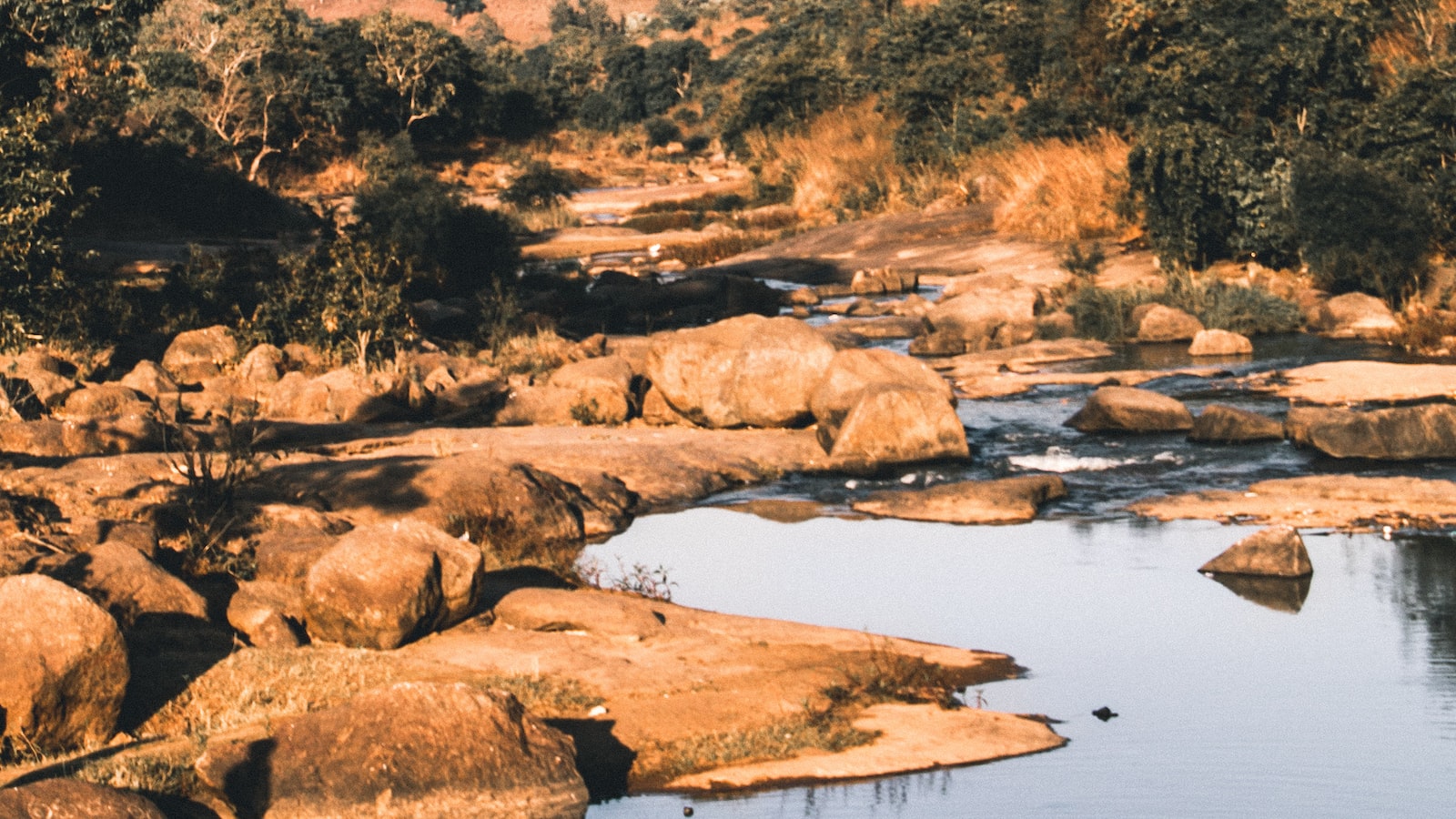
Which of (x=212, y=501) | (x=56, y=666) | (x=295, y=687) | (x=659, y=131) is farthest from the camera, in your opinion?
(x=659, y=131)

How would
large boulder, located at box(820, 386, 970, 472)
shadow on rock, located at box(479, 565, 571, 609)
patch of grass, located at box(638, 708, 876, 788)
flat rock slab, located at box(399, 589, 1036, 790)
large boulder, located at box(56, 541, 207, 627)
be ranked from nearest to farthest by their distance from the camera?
patch of grass, located at box(638, 708, 876, 788) → flat rock slab, located at box(399, 589, 1036, 790) → large boulder, located at box(56, 541, 207, 627) → shadow on rock, located at box(479, 565, 571, 609) → large boulder, located at box(820, 386, 970, 472)

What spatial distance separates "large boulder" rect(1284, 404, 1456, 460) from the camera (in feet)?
41.5

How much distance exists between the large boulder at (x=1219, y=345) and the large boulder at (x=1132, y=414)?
4.55 metres

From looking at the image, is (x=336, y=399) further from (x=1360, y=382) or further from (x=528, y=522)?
(x=1360, y=382)

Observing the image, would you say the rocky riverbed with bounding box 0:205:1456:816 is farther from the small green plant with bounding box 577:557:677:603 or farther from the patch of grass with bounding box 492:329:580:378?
the patch of grass with bounding box 492:329:580:378

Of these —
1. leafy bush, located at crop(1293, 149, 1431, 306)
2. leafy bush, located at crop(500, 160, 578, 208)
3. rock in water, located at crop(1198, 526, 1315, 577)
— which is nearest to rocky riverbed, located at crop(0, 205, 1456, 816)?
leafy bush, located at crop(1293, 149, 1431, 306)

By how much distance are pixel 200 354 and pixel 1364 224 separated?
1354 cm

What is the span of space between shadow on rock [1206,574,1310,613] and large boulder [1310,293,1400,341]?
10.4m

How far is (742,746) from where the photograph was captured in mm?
6688

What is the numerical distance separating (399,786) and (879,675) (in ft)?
8.35

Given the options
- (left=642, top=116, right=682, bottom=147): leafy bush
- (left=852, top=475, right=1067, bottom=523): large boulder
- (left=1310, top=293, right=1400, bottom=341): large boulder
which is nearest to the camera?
(left=852, top=475, right=1067, bottom=523): large boulder

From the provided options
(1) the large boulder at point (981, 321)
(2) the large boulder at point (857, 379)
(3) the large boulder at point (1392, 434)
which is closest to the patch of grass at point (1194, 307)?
(1) the large boulder at point (981, 321)

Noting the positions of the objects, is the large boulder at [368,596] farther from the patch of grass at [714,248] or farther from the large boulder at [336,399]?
the patch of grass at [714,248]

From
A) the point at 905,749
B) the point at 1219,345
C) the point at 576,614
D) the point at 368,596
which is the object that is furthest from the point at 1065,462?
the point at 368,596
